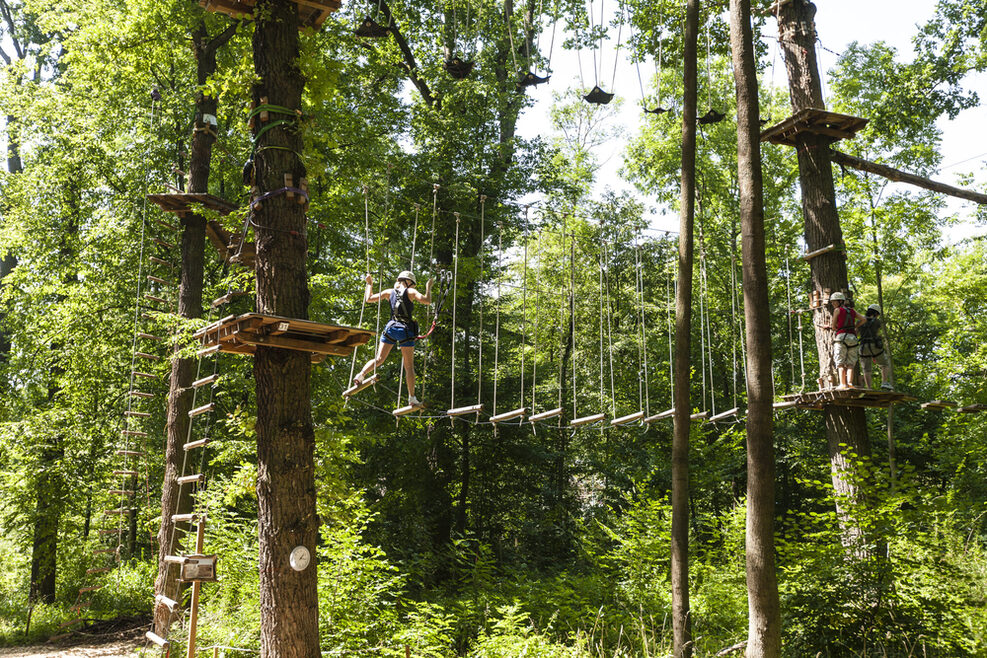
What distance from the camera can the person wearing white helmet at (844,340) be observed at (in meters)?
7.46

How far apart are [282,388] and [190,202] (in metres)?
5.50

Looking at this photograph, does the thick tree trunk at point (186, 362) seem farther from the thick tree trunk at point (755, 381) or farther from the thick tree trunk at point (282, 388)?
the thick tree trunk at point (755, 381)

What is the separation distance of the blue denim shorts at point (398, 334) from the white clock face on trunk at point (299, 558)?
2.59 m

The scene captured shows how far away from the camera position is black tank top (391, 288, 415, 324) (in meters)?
6.89

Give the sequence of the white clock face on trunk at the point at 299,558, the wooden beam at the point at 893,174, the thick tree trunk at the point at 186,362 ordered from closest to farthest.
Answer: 1. the white clock face on trunk at the point at 299,558
2. the wooden beam at the point at 893,174
3. the thick tree trunk at the point at 186,362

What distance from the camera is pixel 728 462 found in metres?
13.5

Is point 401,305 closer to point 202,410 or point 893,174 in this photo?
point 202,410

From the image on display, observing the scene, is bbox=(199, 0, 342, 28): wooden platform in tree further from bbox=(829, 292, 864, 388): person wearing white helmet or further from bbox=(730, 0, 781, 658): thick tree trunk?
bbox=(829, 292, 864, 388): person wearing white helmet

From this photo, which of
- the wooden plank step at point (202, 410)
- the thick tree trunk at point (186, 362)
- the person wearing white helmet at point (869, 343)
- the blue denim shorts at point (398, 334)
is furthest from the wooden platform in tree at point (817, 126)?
the thick tree trunk at point (186, 362)

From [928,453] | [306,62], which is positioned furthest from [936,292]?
[306,62]

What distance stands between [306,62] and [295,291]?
1847 mm

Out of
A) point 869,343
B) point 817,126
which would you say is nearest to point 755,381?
point 869,343

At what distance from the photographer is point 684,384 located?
6.25 m

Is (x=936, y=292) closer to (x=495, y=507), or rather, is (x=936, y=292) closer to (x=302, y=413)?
(x=495, y=507)
